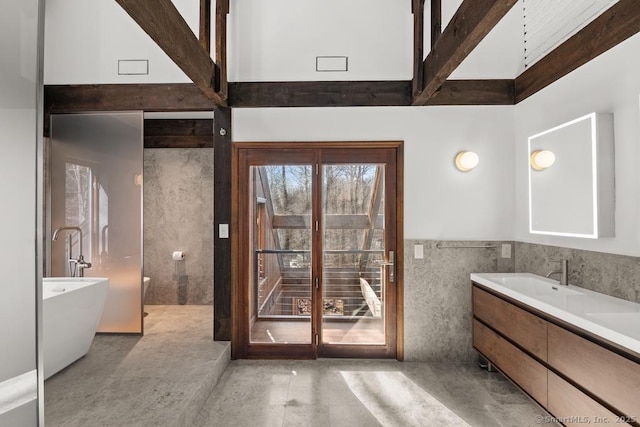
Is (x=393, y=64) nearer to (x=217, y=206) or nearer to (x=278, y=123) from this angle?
(x=278, y=123)

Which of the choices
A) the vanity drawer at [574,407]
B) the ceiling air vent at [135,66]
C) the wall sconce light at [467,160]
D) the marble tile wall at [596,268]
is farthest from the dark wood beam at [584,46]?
the ceiling air vent at [135,66]

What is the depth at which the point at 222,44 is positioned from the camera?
2.90 meters

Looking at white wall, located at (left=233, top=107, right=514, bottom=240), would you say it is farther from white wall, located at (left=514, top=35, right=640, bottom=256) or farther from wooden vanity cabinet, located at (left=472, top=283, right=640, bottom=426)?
wooden vanity cabinet, located at (left=472, top=283, right=640, bottom=426)

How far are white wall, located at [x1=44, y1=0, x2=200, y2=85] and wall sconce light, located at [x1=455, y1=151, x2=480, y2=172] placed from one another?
8.69ft

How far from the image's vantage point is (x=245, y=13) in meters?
3.11

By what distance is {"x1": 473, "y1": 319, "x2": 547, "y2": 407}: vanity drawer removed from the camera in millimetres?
2095

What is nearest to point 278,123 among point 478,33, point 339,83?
point 339,83

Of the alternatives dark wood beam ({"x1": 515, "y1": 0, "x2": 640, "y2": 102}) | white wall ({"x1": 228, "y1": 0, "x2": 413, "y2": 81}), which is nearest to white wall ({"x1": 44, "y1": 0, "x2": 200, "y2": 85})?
white wall ({"x1": 228, "y1": 0, "x2": 413, "y2": 81})

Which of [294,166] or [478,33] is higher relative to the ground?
[478,33]

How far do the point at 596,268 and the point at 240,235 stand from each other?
277cm

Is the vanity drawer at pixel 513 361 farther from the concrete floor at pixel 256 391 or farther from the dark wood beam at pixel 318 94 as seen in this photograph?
the dark wood beam at pixel 318 94

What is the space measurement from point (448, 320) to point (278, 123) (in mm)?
2435

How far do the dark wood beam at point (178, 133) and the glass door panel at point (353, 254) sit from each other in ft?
6.72

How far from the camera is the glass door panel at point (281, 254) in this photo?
10.5 feet
